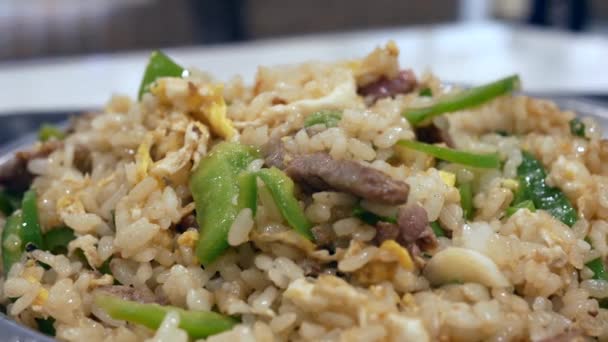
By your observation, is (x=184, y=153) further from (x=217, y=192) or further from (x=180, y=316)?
(x=180, y=316)

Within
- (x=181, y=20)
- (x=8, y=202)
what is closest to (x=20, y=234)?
(x=8, y=202)

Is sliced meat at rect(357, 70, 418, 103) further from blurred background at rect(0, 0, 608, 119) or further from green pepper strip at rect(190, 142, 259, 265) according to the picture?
blurred background at rect(0, 0, 608, 119)

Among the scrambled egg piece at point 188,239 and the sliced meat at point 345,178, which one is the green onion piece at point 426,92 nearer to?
the sliced meat at point 345,178

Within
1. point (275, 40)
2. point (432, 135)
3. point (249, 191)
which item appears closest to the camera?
point (249, 191)

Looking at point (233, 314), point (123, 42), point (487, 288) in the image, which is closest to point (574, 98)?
point (487, 288)

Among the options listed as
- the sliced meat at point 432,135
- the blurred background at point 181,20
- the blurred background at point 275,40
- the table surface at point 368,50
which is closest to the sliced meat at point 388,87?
the sliced meat at point 432,135

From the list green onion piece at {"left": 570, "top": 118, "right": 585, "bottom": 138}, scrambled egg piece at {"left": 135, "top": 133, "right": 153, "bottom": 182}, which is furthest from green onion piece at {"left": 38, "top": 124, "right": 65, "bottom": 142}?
green onion piece at {"left": 570, "top": 118, "right": 585, "bottom": 138}
